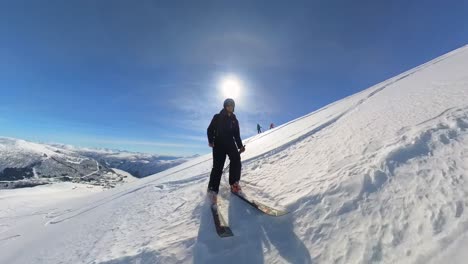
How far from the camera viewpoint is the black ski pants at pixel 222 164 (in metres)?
7.54

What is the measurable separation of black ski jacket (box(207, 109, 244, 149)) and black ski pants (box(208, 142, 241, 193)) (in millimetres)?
147

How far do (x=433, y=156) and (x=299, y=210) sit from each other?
8.56 feet

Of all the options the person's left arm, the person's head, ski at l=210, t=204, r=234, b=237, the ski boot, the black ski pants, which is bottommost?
ski at l=210, t=204, r=234, b=237

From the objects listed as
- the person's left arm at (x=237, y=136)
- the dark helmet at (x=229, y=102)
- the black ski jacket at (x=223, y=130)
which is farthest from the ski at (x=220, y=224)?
the dark helmet at (x=229, y=102)

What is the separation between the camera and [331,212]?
4.77 metres

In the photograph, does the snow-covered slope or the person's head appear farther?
the person's head

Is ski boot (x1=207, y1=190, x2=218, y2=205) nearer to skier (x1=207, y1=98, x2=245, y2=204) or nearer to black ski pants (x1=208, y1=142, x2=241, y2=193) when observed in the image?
skier (x1=207, y1=98, x2=245, y2=204)

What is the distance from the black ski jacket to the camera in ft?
25.2

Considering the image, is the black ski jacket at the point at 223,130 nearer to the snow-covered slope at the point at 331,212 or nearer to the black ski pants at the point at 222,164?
the black ski pants at the point at 222,164

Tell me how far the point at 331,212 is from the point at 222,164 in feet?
11.3

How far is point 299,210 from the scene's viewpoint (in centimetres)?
530

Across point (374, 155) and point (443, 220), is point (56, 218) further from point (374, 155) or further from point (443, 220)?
point (443, 220)

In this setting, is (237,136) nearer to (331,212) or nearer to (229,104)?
(229,104)

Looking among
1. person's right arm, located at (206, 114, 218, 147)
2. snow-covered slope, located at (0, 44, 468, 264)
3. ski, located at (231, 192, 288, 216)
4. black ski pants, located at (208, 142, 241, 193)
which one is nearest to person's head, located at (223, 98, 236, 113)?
person's right arm, located at (206, 114, 218, 147)
